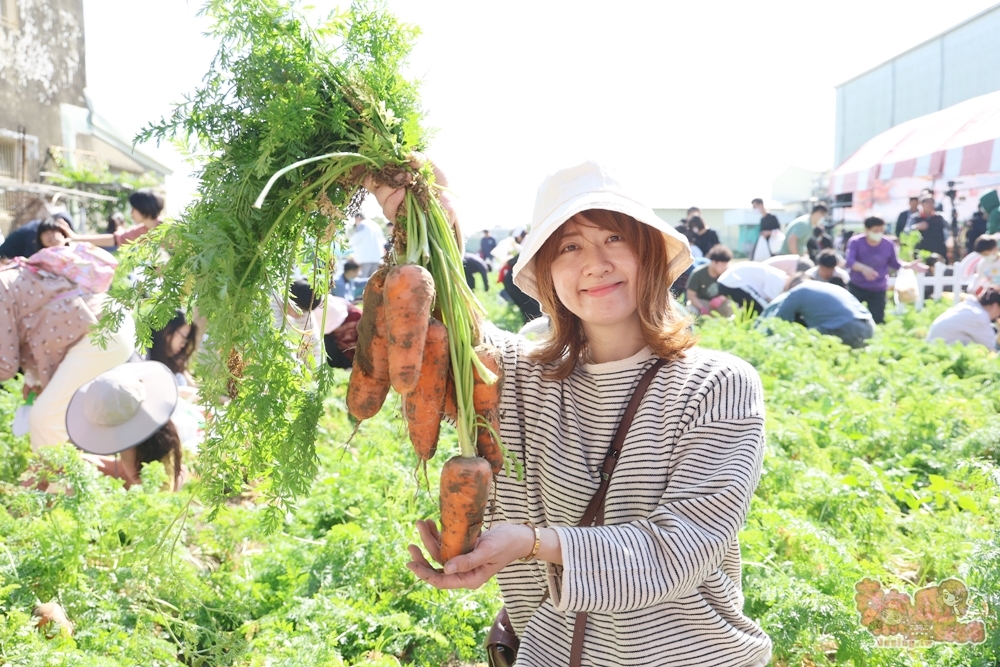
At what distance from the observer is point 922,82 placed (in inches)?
1041

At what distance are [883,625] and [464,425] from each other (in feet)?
5.46

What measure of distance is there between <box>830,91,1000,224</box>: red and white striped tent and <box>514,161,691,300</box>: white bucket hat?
9358mm

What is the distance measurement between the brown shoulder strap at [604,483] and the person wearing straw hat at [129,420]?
115 inches

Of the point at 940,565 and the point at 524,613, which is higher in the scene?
the point at 524,613

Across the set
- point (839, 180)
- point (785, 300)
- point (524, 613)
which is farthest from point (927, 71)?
point (524, 613)

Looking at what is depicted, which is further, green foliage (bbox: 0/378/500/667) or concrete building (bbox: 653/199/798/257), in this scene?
concrete building (bbox: 653/199/798/257)

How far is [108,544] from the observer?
3.27 metres

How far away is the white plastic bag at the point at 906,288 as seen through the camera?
1192cm

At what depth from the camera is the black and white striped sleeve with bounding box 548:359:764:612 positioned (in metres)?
1.63

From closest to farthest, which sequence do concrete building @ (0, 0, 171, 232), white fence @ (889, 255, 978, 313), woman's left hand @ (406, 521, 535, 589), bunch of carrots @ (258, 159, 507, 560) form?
woman's left hand @ (406, 521, 535, 589)
bunch of carrots @ (258, 159, 507, 560)
white fence @ (889, 255, 978, 313)
concrete building @ (0, 0, 171, 232)

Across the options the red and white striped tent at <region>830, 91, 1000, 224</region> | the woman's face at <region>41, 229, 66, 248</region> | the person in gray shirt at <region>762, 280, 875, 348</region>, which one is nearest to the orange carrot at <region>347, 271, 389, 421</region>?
the woman's face at <region>41, 229, 66, 248</region>

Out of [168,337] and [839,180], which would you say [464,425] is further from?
[839,180]

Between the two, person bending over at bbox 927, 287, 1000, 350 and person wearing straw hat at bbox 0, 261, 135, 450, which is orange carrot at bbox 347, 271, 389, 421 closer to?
person wearing straw hat at bbox 0, 261, 135, 450

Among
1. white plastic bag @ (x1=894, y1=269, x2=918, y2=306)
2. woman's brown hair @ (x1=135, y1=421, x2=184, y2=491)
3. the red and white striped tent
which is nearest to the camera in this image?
woman's brown hair @ (x1=135, y1=421, x2=184, y2=491)
